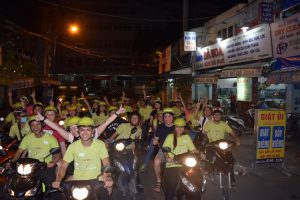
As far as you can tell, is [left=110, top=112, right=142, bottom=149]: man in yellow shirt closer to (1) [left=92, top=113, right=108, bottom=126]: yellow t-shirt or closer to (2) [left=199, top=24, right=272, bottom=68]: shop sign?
(1) [left=92, top=113, right=108, bottom=126]: yellow t-shirt

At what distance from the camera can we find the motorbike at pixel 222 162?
6.51m

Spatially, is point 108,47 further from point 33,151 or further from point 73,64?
point 33,151

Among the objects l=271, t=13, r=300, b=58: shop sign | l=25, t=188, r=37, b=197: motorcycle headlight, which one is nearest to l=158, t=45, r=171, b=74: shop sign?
l=271, t=13, r=300, b=58: shop sign

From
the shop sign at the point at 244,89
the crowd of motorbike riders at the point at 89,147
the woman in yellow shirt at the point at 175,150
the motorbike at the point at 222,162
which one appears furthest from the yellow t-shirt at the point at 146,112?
the woman in yellow shirt at the point at 175,150

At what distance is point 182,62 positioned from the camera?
2667 centimetres

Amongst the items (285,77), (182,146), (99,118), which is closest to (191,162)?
(182,146)

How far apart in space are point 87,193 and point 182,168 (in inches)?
70.5

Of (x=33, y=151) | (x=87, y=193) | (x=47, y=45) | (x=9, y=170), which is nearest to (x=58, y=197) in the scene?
(x=33, y=151)

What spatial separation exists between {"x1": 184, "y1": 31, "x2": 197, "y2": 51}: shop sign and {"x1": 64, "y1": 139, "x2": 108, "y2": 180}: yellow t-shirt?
1822 cm

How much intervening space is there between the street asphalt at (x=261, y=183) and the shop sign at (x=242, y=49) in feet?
15.7

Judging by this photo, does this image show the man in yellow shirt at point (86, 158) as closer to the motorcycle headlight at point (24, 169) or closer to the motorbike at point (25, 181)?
the motorbike at point (25, 181)

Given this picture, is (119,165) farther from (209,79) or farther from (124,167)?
(209,79)

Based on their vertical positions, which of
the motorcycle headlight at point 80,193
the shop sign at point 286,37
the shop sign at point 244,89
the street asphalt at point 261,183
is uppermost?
the shop sign at point 286,37

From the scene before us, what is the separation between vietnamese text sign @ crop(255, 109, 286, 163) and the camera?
28.3 feet
